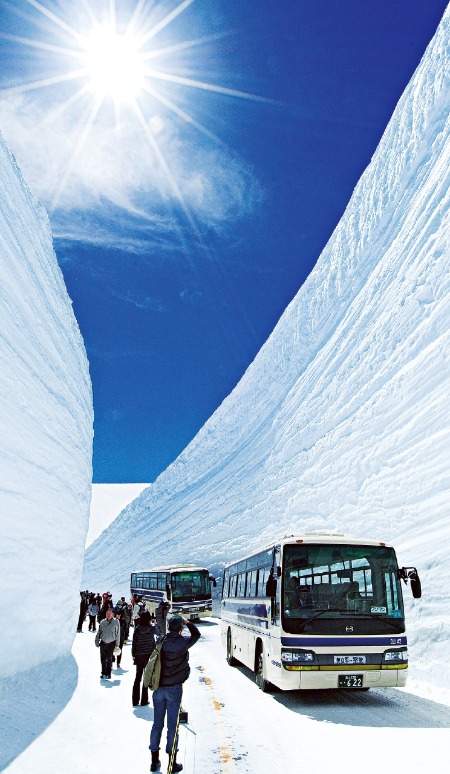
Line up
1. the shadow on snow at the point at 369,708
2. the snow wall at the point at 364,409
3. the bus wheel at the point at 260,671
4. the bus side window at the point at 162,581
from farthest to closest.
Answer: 1. the bus side window at the point at 162,581
2. the snow wall at the point at 364,409
3. the bus wheel at the point at 260,671
4. the shadow on snow at the point at 369,708

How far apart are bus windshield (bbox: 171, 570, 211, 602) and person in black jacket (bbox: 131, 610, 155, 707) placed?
660 inches

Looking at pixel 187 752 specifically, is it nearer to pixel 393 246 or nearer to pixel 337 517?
pixel 337 517

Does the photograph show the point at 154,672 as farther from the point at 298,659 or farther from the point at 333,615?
the point at 333,615

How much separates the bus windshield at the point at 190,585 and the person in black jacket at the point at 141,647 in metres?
16.8

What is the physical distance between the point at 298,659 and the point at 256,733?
5.15 feet

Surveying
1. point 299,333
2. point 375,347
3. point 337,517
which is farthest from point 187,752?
point 299,333

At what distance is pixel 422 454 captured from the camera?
816 inches

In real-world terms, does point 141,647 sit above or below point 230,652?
above

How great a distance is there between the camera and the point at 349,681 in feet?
→ 27.0

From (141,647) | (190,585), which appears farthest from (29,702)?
(190,585)

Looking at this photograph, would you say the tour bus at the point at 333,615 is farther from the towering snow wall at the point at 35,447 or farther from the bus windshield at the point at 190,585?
the bus windshield at the point at 190,585

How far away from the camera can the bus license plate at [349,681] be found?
8242 mm

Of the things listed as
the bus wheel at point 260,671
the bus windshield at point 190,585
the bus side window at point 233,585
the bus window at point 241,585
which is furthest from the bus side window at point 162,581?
the bus wheel at point 260,671

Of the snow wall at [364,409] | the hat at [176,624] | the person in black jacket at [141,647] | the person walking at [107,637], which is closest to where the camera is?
the hat at [176,624]
